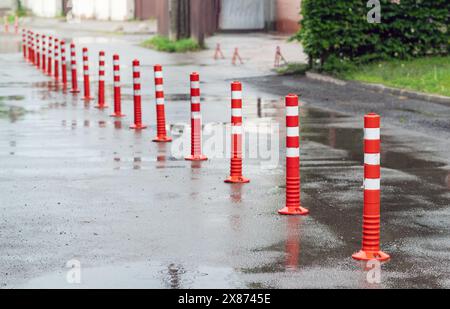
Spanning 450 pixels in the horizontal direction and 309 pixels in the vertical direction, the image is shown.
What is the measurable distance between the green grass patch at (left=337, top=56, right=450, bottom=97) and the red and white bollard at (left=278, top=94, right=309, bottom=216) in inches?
462

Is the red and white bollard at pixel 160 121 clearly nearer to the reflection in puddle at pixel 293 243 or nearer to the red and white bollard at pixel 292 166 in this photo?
the red and white bollard at pixel 292 166

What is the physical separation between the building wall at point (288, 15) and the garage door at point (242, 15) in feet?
3.26

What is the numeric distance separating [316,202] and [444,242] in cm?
218

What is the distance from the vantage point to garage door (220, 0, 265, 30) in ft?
182

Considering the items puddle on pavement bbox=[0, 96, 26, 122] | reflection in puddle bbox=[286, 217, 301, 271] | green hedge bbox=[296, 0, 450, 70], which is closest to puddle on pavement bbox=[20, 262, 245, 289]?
reflection in puddle bbox=[286, 217, 301, 271]

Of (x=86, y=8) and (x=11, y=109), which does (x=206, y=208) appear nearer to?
(x=11, y=109)

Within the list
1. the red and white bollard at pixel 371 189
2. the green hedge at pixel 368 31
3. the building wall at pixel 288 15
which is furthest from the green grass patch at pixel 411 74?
the building wall at pixel 288 15

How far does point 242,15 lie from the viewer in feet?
183

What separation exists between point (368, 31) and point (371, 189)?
20481 mm

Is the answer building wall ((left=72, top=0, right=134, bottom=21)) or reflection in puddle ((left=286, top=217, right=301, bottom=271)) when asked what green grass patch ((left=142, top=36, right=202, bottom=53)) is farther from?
reflection in puddle ((left=286, top=217, right=301, bottom=271))

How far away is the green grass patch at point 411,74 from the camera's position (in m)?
24.3

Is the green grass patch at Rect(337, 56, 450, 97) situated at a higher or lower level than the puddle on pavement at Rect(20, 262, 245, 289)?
lower
